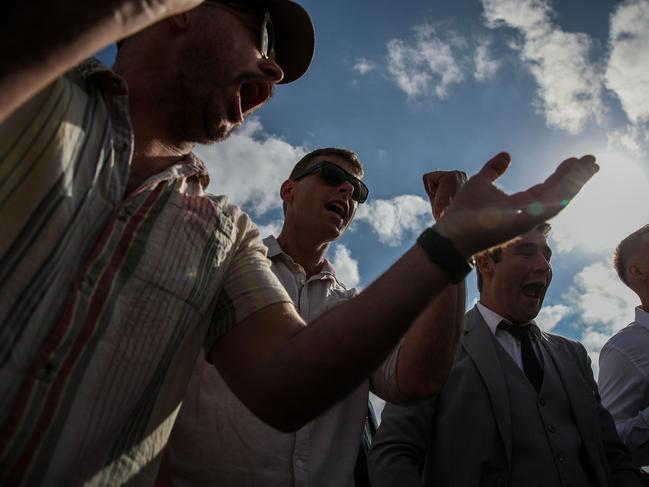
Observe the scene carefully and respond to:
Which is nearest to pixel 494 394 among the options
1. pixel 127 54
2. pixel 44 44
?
pixel 127 54

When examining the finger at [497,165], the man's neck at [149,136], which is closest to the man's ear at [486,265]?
the finger at [497,165]

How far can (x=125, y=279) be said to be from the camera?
1335 mm

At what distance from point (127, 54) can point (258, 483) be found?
2053mm

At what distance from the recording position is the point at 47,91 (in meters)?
1.22

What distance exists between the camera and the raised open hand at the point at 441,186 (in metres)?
2.02

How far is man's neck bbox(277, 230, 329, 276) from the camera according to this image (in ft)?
Answer: 11.6

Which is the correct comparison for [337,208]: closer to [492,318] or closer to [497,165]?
[492,318]

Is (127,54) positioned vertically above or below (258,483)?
above

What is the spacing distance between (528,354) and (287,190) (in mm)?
2423

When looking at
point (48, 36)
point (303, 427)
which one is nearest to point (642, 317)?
point (303, 427)

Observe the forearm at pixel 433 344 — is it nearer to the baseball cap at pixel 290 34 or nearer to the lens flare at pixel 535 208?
the lens flare at pixel 535 208

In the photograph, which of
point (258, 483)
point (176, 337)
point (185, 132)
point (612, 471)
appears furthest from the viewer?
point (612, 471)

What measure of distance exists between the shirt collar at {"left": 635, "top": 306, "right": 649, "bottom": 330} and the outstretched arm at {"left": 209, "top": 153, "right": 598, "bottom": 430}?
13.5 feet

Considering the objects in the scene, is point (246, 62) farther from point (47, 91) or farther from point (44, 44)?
point (44, 44)
